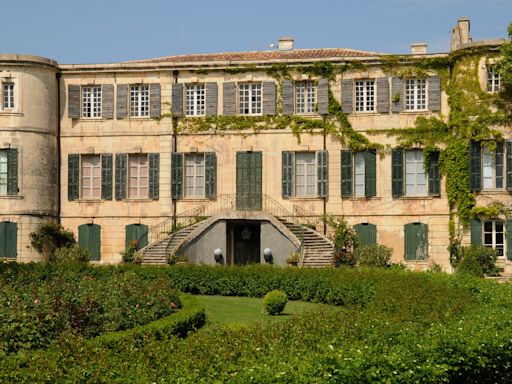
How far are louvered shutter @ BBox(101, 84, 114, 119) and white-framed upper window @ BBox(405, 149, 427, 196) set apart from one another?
12.0 m

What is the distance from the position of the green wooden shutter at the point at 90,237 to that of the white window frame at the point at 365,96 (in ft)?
37.6

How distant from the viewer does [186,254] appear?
36.2 m

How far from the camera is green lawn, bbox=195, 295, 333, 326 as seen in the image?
2426 centimetres

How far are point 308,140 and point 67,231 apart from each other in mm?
10296

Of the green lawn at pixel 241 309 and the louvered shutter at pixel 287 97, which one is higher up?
the louvered shutter at pixel 287 97

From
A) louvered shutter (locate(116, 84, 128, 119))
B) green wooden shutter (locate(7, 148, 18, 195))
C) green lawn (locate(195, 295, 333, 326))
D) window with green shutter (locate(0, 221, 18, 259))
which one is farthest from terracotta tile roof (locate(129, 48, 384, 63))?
green lawn (locate(195, 295, 333, 326))

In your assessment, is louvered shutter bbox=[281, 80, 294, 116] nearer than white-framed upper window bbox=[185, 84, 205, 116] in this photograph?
Yes

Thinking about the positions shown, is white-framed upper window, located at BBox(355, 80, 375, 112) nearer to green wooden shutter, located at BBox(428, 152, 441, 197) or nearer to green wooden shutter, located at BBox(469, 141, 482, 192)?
green wooden shutter, located at BBox(428, 152, 441, 197)

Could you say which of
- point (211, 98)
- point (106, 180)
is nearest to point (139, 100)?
point (211, 98)

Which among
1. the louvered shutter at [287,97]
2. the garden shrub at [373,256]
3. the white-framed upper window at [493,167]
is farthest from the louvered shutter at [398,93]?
the garden shrub at [373,256]

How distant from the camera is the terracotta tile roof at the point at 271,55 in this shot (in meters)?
39.5

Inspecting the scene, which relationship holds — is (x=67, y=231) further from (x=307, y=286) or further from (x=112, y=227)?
(x=307, y=286)

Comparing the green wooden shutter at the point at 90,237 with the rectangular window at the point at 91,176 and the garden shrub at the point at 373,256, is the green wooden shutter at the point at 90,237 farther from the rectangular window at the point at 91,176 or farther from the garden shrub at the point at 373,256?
the garden shrub at the point at 373,256

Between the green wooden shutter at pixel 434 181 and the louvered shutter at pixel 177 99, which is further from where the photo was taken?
the louvered shutter at pixel 177 99
